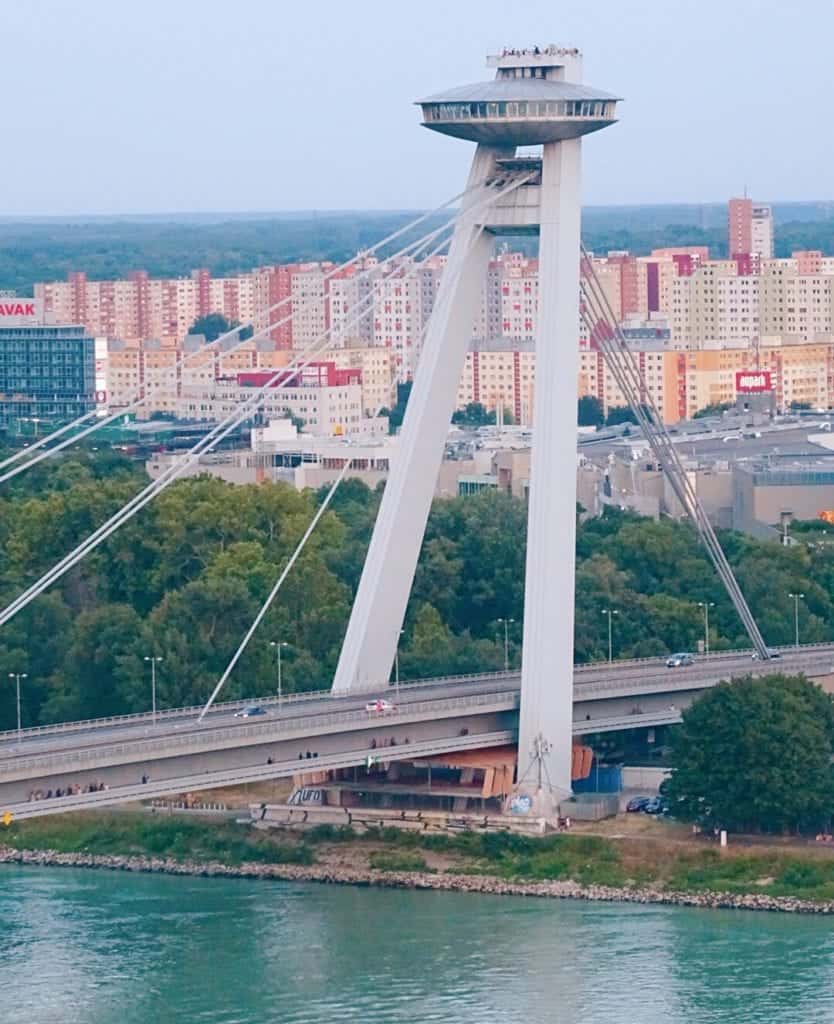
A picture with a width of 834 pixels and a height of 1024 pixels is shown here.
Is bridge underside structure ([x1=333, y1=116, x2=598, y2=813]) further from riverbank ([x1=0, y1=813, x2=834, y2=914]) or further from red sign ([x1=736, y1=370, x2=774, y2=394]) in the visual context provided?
red sign ([x1=736, y1=370, x2=774, y2=394])

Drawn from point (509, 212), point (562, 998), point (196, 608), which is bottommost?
point (562, 998)

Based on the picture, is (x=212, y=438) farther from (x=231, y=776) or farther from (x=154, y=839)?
(x=154, y=839)

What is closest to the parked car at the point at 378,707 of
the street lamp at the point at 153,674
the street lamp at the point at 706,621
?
the street lamp at the point at 153,674

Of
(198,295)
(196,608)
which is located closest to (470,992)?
(196,608)

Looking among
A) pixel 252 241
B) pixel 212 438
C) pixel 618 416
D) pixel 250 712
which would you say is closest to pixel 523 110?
pixel 212 438

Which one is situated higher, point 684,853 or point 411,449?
point 411,449

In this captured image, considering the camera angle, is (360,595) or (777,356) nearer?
(360,595)

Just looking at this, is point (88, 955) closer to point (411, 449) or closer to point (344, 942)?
point (344, 942)

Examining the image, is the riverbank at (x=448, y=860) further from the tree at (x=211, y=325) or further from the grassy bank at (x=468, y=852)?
the tree at (x=211, y=325)
